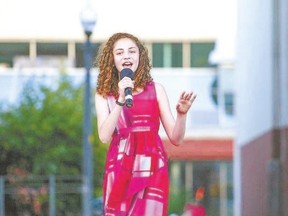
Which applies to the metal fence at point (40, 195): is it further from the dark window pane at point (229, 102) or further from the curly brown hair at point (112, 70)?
the curly brown hair at point (112, 70)

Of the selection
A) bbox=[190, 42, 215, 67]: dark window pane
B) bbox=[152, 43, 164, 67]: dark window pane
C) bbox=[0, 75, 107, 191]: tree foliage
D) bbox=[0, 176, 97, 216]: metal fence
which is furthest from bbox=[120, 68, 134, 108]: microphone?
bbox=[152, 43, 164, 67]: dark window pane

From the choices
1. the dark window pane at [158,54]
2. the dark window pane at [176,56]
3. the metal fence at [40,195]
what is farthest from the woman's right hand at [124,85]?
the dark window pane at [176,56]

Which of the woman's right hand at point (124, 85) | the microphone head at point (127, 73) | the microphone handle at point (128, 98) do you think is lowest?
the microphone handle at point (128, 98)

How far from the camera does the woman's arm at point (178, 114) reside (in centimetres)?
570

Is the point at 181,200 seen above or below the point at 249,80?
below

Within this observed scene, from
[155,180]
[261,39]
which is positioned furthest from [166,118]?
[261,39]

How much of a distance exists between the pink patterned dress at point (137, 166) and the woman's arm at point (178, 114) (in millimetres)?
40

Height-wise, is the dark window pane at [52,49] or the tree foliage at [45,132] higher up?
the dark window pane at [52,49]

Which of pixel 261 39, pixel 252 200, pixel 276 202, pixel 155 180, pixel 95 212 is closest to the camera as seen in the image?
pixel 155 180

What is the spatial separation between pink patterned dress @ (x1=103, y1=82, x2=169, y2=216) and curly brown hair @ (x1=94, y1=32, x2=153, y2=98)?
68 millimetres

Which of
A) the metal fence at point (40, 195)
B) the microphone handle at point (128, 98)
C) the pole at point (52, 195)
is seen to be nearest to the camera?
the microphone handle at point (128, 98)

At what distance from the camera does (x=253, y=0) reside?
1247 inches

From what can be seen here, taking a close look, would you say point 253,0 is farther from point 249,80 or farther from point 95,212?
point 95,212

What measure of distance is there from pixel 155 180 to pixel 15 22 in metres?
50.9
